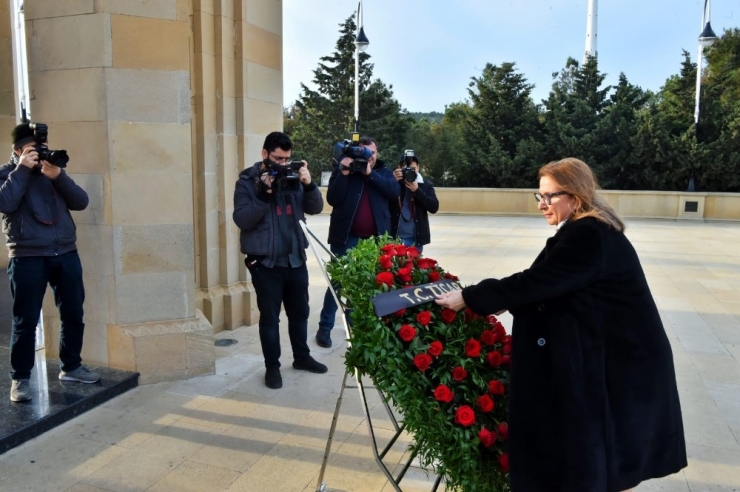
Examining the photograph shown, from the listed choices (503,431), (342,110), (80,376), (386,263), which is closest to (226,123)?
(80,376)

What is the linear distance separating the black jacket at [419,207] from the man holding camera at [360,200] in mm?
214

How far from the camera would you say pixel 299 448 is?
390 centimetres

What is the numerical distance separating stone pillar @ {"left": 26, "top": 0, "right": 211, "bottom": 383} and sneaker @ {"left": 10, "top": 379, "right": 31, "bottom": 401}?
2.47ft

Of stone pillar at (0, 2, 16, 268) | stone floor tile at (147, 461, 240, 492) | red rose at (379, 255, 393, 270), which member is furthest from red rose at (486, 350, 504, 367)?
stone pillar at (0, 2, 16, 268)

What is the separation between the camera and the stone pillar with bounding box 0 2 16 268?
7551mm

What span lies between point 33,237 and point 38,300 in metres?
0.45

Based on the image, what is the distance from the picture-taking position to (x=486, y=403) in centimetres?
254

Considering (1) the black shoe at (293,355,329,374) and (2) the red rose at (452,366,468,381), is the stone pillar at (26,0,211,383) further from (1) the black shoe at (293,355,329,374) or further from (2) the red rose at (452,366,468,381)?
(2) the red rose at (452,366,468,381)

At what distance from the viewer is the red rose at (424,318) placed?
2.63 m

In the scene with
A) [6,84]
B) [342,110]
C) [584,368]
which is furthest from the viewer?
[342,110]

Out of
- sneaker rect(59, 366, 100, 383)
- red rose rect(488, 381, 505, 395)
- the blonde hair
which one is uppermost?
the blonde hair

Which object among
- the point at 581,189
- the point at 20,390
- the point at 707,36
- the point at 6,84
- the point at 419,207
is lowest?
the point at 20,390

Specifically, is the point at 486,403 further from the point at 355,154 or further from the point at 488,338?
the point at 355,154

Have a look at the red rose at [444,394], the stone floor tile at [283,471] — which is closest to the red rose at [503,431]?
the red rose at [444,394]
